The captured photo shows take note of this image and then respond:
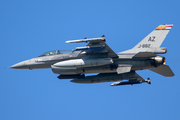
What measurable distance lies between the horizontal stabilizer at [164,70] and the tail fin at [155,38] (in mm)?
1838

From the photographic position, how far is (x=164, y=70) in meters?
25.7

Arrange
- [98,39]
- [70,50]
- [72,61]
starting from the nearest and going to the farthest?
1. [98,39]
2. [72,61]
3. [70,50]

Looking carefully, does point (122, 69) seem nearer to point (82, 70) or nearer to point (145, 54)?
point (145, 54)

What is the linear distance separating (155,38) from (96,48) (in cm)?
471

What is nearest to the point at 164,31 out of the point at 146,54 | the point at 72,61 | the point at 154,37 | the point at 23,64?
the point at 154,37

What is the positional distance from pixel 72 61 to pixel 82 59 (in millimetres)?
738

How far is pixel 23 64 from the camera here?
87.4ft

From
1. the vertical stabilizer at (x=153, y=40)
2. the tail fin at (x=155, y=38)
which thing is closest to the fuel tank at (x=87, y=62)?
the vertical stabilizer at (x=153, y=40)

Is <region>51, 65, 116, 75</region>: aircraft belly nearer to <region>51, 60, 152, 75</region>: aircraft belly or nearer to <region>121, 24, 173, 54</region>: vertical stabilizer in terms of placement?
<region>51, 60, 152, 75</region>: aircraft belly

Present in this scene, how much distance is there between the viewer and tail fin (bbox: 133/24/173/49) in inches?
975

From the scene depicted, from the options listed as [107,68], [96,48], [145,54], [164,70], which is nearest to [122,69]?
[107,68]

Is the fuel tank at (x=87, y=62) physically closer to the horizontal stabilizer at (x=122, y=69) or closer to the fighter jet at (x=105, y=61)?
the fighter jet at (x=105, y=61)

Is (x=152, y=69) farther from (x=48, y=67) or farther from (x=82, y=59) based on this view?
(x=48, y=67)

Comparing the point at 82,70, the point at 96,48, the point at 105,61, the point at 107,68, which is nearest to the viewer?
the point at 96,48
